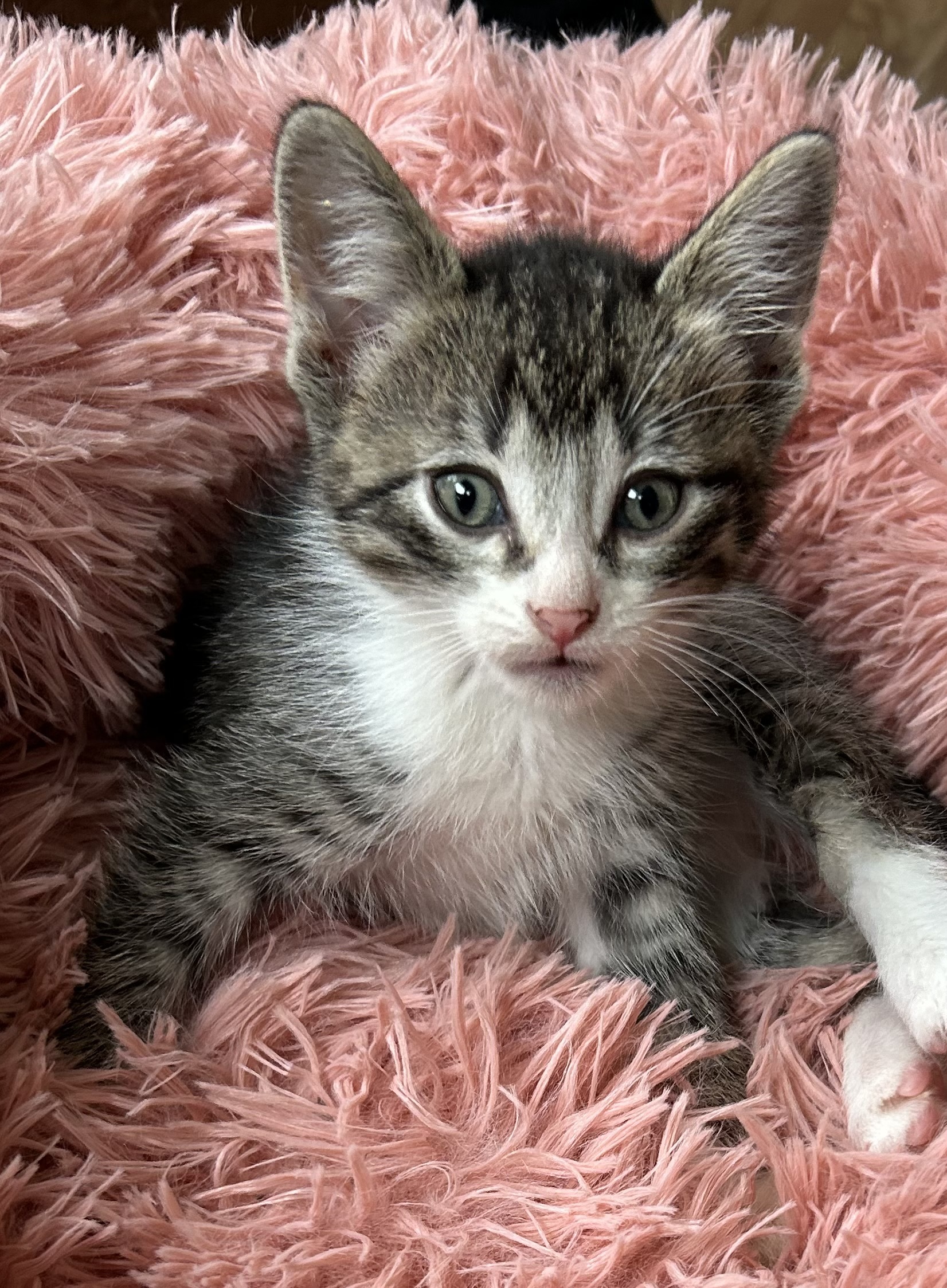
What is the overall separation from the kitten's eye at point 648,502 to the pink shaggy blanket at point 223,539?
0.41 meters

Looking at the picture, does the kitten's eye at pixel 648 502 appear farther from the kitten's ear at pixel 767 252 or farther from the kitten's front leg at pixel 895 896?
the kitten's front leg at pixel 895 896

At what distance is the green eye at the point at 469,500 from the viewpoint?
0.93 metres

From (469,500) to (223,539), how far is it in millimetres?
510

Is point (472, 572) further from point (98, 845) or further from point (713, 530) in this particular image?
point (98, 845)

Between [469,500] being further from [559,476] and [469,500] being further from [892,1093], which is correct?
[892,1093]

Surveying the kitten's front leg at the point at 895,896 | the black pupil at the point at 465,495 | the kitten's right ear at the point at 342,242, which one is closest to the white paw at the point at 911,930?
the kitten's front leg at the point at 895,896

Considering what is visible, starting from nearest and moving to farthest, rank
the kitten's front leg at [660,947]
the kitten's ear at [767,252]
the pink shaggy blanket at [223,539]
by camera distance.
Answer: the pink shaggy blanket at [223,539], the kitten's ear at [767,252], the kitten's front leg at [660,947]

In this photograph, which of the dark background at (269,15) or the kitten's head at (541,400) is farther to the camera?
the dark background at (269,15)

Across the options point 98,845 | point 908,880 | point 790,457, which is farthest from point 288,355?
point 908,880

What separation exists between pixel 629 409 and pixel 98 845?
661 mm

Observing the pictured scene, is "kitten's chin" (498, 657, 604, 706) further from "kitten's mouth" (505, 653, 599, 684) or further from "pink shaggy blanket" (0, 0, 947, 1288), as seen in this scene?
"pink shaggy blanket" (0, 0, 947, 1288)

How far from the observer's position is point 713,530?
0.99m

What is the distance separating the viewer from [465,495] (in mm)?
938

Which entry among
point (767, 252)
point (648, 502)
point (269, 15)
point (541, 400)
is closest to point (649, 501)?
point (648, 502)
